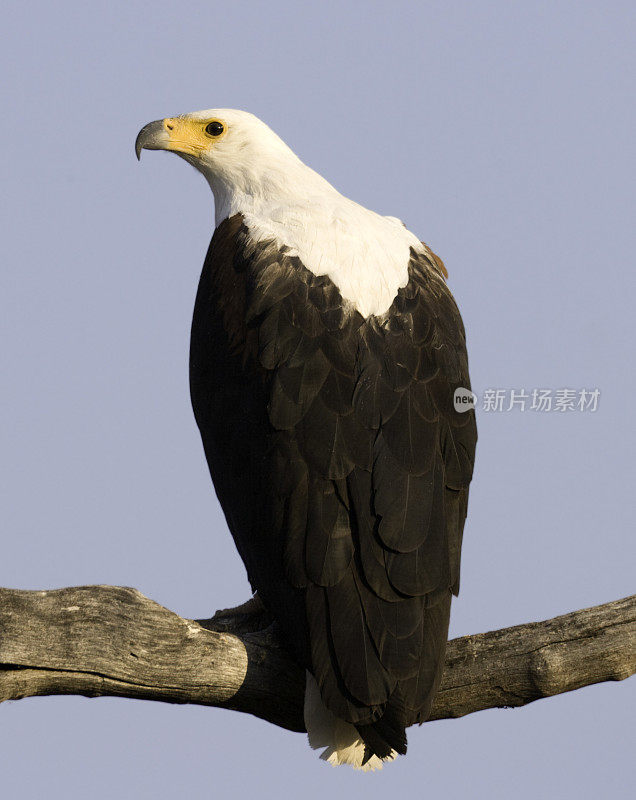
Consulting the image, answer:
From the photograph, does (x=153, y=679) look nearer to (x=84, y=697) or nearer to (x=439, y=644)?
(x=84, y=697)

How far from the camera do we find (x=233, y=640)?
5.38 meters

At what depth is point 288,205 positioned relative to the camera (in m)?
6.09

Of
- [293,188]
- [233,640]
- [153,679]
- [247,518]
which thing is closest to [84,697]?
[153,679]

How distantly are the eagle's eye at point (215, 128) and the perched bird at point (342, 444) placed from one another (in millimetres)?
880

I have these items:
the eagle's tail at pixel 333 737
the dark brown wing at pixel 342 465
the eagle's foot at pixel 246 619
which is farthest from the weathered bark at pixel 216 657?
the dark brown wing at pixel 342 465

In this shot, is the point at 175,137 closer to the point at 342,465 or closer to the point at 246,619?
the point at 342,465

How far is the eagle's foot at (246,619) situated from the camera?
19.6 feet

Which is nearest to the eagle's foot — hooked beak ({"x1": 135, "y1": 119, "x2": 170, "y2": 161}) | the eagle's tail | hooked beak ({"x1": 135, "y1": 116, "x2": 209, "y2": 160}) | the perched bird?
the perched bird

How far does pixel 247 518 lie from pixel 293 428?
0.49 meters

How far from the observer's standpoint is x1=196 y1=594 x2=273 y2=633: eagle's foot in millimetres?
5988

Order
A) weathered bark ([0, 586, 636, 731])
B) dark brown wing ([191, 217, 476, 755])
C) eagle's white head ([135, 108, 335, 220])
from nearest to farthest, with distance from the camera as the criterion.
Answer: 1. weathered bark ([0, 586, 636, 731])
2. dark brown wing ([191, 217, 476, 755])
3. eagle's white head ([135, 108, 335, 220])

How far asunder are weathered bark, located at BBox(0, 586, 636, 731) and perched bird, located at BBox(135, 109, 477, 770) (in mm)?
278

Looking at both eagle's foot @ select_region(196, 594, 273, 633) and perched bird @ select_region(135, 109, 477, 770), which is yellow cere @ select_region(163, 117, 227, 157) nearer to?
perched bird @ select_region(135, 109, 477, 770)

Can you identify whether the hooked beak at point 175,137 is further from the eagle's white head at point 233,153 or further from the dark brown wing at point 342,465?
the dark brown wing at point 342,465
